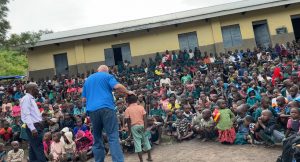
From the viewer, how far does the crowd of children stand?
7.65 m

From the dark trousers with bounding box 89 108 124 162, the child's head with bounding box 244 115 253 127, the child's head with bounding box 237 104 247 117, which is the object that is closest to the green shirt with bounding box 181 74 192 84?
the child's head with bounding box 237 104 247 117

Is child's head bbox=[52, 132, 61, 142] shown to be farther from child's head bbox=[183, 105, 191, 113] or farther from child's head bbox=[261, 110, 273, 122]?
child's head bbox=[261, 110, 273, 122]

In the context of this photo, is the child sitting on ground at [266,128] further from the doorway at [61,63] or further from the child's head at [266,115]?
the doorway at [61,63]

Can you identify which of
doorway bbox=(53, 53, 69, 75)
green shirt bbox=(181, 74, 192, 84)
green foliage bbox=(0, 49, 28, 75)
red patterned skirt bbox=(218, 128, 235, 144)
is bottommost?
red patterned skirt bbox=(218, 128, 235, 144)

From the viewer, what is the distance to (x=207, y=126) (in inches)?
344

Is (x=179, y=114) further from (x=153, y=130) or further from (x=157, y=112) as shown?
(x=157, y=112)

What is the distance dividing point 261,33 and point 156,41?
5557 millimetres

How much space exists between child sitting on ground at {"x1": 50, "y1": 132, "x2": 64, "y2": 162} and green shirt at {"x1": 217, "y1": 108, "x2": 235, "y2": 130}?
3952mm

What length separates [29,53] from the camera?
741 inches

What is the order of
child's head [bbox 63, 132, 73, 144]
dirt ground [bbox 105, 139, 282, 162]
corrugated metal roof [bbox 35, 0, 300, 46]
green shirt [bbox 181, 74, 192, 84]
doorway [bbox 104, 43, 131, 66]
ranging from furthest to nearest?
doorway [bbox 104, 43, 131, 66] → corrugated metal roof [bbox 35, 0, 300, 46] → green shirt [bbox 181, 74, 192, 84] → child's head [bbox 63, 132, 73, 144] → dirt ground [bbox 105, 139, 282, 162]

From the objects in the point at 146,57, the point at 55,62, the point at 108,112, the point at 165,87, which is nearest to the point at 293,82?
the point at 165,87

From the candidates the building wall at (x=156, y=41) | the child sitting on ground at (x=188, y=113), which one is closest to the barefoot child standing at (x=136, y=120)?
the child sitting on ground at (x=188, y=113)

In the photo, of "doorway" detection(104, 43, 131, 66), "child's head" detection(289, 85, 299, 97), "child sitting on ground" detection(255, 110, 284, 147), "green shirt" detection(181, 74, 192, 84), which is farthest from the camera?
"doorway" detection(104, 43, 131, 66)

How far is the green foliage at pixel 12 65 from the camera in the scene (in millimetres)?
33306
